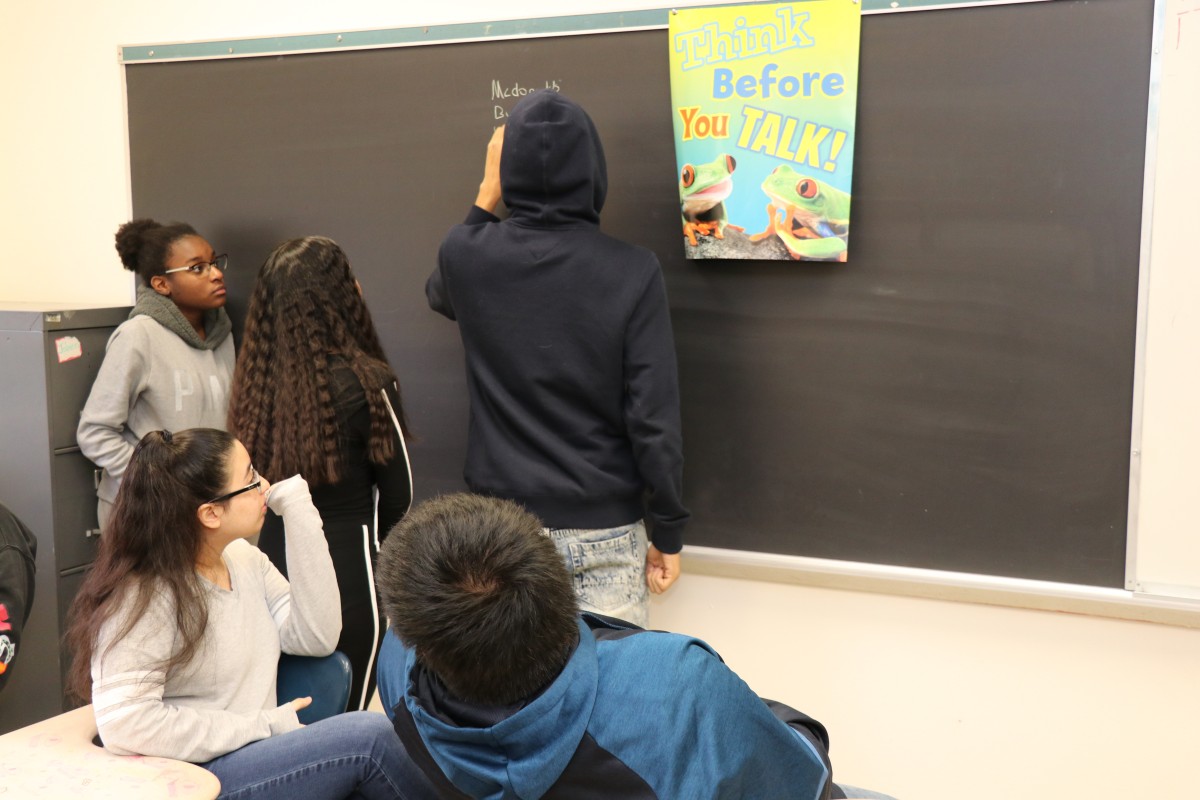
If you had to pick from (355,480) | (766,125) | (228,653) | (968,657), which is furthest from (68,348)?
(968,657)

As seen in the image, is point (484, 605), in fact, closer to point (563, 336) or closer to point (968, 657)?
point (563, 336)

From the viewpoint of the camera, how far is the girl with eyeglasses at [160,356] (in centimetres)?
261

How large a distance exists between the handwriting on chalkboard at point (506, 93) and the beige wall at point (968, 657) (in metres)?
0.17

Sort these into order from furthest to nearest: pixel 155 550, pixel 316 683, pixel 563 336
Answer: pixel 563 336 → pixel 316 683 → pixel 155 550

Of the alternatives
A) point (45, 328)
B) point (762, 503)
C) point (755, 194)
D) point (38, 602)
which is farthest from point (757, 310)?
point (38, 602)

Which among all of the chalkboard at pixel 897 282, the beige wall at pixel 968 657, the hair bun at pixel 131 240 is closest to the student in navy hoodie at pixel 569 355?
the chalkboard at pixel 897 282

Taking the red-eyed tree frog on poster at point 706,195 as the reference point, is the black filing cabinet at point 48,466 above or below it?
below

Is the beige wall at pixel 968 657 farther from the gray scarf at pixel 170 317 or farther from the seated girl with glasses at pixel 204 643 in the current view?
the seated girl with glasses at pixel 204 643

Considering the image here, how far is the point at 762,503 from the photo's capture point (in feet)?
7.95

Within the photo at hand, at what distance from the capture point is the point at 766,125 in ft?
7.34

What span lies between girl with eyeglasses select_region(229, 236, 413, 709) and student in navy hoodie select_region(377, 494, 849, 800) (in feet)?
3.47

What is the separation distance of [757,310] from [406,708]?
53.7 inches

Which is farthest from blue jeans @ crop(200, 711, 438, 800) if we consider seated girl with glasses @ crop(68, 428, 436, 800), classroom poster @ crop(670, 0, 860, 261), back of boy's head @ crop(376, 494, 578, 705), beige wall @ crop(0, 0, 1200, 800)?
classroom poster @ crop(670, 0, 860, 261)

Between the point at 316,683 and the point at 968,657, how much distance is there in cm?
142
